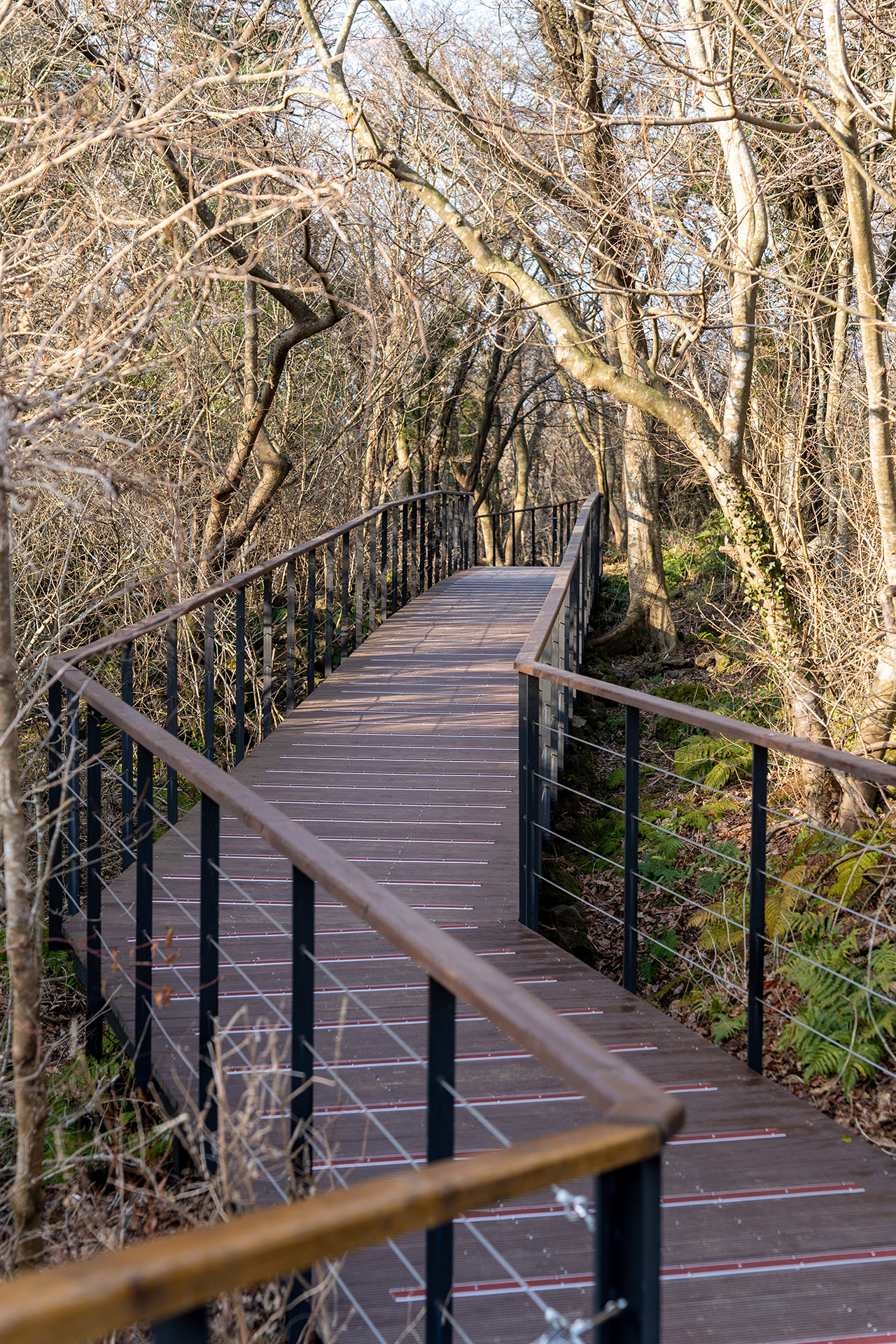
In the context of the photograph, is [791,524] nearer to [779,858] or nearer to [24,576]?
[779,858]

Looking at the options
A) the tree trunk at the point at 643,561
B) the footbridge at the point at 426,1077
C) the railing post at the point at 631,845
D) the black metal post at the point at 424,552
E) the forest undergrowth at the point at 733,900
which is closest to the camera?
the footbridge at the point at 426,1077

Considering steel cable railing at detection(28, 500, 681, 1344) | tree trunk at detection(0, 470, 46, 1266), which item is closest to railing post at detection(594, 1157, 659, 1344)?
steel cable railing at detection(28, 500, 681, 1344)

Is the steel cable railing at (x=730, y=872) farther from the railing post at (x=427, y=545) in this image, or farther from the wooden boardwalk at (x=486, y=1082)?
the railing post at (x=427, y=545)

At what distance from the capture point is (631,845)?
4324 millimetres

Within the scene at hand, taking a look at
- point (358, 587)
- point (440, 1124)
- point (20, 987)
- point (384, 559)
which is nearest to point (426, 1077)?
point (440, 1124)

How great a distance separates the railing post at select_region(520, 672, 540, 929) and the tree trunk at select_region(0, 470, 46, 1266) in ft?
8.14

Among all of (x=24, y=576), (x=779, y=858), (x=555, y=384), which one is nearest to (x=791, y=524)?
(x=779, y=858)

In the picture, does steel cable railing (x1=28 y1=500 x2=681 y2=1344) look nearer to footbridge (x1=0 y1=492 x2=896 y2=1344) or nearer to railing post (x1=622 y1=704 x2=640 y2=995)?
footbridge (x1=0 y1=492 x2=896 y2=1344)

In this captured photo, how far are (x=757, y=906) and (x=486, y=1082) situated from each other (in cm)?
104

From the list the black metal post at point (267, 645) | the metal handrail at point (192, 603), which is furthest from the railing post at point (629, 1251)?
the black metal post at point (267, 645)

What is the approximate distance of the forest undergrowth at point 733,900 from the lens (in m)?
4.82

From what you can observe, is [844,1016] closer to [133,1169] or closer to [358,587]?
[133,1169]

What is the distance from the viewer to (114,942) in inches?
181

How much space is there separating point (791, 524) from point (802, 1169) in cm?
654
